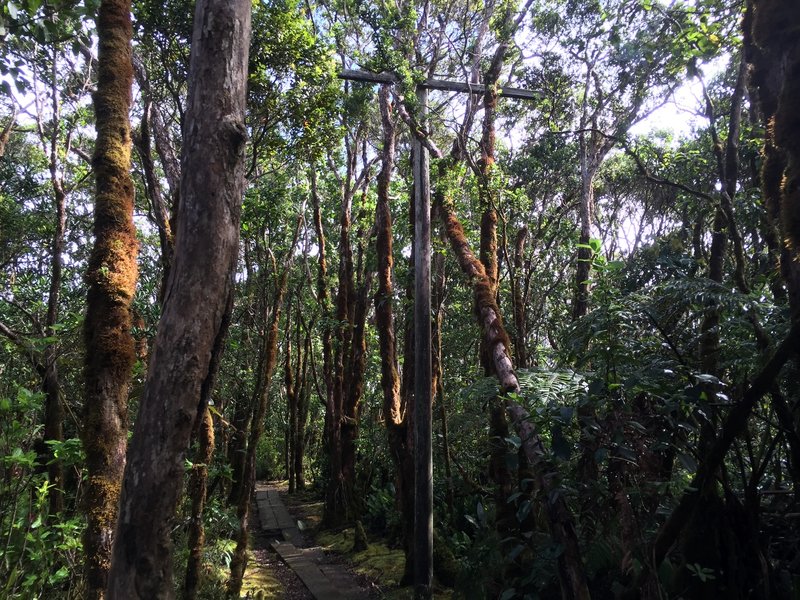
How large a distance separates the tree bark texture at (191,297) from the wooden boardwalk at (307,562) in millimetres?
7304

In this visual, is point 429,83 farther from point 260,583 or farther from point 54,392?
point 260,583

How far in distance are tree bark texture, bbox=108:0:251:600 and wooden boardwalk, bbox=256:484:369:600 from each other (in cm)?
730

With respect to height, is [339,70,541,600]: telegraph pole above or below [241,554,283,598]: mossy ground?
above

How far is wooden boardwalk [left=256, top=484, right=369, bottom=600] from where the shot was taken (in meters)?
9.00

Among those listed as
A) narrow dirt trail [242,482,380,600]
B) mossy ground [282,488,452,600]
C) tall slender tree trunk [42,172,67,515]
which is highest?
tall slender tree trunk [42,172,67,515]

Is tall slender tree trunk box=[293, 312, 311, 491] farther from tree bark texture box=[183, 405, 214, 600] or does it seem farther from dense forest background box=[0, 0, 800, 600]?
tree bark texture box=[183, 405, 214, 600]

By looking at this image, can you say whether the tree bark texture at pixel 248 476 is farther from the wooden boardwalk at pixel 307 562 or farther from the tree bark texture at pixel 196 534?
the wooden boardwalk at pixel 307 562

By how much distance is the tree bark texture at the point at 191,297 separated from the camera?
7.59ft

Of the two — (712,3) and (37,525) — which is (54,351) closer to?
(37,525)

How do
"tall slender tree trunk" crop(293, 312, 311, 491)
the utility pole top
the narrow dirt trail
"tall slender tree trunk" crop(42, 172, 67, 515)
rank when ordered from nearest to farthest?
1. "tall slender tree trunk" crop(42, 172, 67, 515)
2. the utility pole top
3. the narrow dirt trail
4. "tall slender tree trunk" crop(293, 312, 311, 491)

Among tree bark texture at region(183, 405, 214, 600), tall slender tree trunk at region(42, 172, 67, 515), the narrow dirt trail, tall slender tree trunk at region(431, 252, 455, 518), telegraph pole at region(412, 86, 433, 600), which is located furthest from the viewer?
tall slender tree trunk at region(431, 252, 455, 518)

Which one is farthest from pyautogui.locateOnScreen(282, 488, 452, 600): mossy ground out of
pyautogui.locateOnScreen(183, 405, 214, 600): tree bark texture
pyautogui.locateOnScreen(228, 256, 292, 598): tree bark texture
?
pyautogui.locateOnScreen(183, 405, 214, 600): tree bark texture

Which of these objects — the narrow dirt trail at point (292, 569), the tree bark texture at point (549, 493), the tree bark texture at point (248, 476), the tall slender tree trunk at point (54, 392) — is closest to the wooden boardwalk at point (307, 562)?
the narrow dirt trail at point (292, 569)

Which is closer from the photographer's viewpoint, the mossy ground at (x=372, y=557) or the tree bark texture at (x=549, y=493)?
the tree bark texture at (x=549, y=493)
